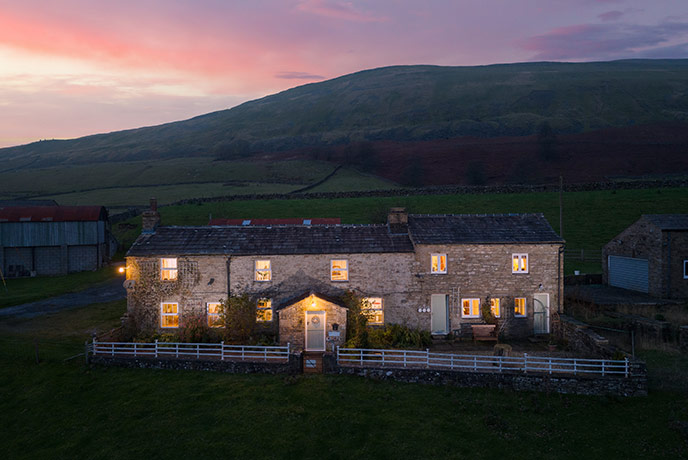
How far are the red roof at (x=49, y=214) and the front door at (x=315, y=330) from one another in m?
38.3

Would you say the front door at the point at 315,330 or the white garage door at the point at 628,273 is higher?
the white garage door at the point at 628,273

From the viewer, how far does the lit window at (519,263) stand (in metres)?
25.8

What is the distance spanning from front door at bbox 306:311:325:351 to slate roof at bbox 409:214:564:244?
707 cm

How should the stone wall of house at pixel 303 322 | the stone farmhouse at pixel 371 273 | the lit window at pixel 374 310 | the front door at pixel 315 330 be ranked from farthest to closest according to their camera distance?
the stone farmhouse at pixel 371 273, the lit window at pixel 374 310, the front door at pixel 315 330, the stone wall of house at pixel 303 322

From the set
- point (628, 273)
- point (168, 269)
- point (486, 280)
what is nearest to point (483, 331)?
point (486, 280)

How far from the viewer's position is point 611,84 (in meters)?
184

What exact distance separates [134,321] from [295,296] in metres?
9.13

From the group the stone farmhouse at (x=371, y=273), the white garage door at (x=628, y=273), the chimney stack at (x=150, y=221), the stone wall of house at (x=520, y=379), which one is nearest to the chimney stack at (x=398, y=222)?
the stone farmhouse at (x=371, y=273)

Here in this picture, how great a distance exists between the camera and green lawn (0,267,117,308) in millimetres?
36325

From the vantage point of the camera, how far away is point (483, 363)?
67.3ft

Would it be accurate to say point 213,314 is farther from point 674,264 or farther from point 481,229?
point 674,264

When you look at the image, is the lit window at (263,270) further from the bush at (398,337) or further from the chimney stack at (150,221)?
the chimney stack at (150,221)

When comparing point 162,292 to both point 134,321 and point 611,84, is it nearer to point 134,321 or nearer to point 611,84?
point 134,321

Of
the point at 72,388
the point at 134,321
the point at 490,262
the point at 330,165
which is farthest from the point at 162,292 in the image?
the point at 330,165
